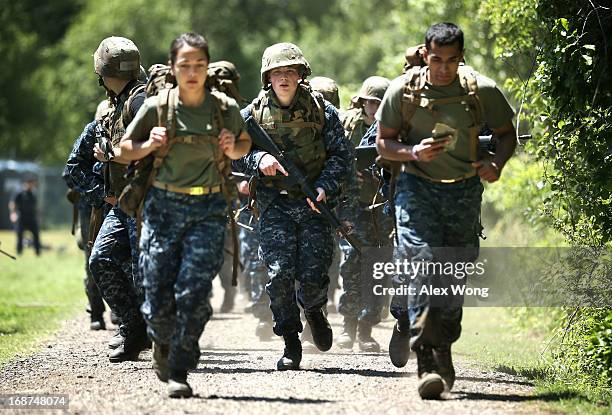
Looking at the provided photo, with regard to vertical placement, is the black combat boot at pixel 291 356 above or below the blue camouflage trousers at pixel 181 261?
below

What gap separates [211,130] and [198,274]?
3.19 feet

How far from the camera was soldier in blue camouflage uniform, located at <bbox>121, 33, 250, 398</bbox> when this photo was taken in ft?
27.6

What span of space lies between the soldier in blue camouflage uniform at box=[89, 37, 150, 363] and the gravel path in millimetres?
285

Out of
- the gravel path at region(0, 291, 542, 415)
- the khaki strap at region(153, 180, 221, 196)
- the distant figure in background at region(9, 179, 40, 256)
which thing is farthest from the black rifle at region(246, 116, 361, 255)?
the distant figure in background at region(9, 179, 40, 256)

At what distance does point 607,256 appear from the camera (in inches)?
423

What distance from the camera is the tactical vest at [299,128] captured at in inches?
408

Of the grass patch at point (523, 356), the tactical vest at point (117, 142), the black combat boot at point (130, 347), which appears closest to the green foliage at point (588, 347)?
the grass patch at point (523, 356)

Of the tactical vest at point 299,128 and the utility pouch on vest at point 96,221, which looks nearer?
the tactical vest at point 299,128

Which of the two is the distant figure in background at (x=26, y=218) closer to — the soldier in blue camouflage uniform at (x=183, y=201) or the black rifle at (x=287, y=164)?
the black rifle at (x=287, y=164)

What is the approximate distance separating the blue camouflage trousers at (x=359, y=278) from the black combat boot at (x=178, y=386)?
13.4ft

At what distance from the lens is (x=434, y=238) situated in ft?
28.6

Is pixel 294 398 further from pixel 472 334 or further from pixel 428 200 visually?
pixel 472 334

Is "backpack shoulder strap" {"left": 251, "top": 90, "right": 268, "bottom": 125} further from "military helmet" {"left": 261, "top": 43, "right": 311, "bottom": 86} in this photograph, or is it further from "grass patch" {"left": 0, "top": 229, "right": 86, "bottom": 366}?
"grass patch" {"left": 0, "top": 229, "right": 86, "bottom": 366}

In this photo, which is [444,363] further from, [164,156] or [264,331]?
[264,331]
